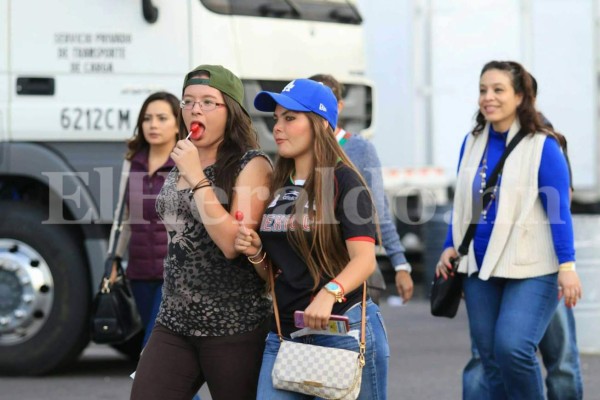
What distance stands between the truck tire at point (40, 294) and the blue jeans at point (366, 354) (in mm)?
3708

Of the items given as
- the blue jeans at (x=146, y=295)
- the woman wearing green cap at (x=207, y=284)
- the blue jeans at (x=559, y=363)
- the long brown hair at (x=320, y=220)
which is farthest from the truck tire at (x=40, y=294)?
the long brown hair at (x=320, y=220)

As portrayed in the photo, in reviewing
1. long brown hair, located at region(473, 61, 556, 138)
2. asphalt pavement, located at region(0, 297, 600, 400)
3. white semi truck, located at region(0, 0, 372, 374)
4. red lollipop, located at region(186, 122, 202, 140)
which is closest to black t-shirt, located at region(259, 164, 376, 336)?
red lollipop, located at region(186, 122, 202, 140)

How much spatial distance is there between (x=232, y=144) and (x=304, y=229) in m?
0.48

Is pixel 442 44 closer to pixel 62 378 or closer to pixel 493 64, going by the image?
pixel 62 378

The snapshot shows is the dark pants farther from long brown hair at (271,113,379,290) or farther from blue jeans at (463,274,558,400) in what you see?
blue jeans at (463,274,558,400)

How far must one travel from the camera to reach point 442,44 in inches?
539

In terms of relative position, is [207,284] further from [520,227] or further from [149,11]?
[149,11]

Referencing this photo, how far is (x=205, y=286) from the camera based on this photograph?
445 cm

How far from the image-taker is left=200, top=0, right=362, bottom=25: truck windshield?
315 inches

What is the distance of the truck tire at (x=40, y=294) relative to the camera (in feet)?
25.7

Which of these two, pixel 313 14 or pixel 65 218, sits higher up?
pixel 313 14

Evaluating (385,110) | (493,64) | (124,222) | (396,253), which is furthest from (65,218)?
(385,110)

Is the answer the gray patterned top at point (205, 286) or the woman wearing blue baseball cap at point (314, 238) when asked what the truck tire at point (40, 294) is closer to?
the gray patterned top at point (205, 286)

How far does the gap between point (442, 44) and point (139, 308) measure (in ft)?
25.7
